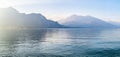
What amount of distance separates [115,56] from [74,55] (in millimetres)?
10375

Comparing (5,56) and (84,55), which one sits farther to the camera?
(84,55)

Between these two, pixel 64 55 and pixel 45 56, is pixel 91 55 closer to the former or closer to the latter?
pixel 64 55

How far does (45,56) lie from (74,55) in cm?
755

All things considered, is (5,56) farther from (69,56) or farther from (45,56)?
(69,56)

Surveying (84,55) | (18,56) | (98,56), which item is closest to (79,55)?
(84,55)

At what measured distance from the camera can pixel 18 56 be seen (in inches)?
2120

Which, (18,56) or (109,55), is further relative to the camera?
(109,55)

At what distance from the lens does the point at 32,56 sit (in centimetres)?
5400

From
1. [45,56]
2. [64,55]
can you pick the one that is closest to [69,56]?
[64,55]

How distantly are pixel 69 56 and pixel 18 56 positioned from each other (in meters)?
12.5

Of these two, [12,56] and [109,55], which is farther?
[109,55]

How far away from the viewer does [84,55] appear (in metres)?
56.8

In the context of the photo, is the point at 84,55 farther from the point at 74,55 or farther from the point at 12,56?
the point at 12,56

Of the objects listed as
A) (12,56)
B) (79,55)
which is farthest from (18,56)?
(79,55)
